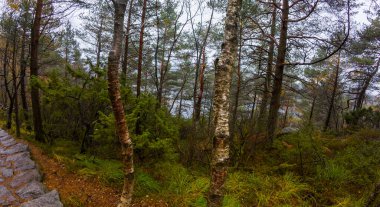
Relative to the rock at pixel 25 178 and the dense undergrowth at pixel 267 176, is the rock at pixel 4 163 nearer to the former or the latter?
the rock at pixel 25 178

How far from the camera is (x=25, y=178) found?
4.69 m

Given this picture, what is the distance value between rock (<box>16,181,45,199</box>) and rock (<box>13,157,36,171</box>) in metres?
0.87

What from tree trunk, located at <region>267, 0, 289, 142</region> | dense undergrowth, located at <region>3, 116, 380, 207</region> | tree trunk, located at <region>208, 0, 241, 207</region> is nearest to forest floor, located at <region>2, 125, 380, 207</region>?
dense undergrowth, located at <region>3, 116, 380, 207</region>

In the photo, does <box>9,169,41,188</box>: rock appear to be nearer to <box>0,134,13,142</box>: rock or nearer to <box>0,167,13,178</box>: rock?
<box>0,167,13,178</box>: rock

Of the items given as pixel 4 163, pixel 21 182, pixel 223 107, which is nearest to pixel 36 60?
pixel 4 163

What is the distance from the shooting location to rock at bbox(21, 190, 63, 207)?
3.71 meters

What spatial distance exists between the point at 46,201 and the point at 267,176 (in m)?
4.27

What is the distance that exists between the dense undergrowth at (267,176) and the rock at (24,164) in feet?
1.81

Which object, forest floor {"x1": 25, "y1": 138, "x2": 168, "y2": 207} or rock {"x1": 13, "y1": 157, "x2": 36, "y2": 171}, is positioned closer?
forest floor {"x1": 25, "y1": 138, "x2": 168, "y2": 207}

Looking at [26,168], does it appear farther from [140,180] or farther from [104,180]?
[140,180]

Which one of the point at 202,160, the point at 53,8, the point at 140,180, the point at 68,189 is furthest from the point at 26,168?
the point at 53,8

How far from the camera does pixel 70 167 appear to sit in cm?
540

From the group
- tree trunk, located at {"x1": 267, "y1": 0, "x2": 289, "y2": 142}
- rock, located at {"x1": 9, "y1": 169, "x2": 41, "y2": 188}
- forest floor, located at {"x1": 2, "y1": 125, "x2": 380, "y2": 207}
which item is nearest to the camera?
forest floor, located at {"x1": 2, "y1": 125, "x2": 380, "y2": 207}

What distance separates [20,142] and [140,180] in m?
4.39
